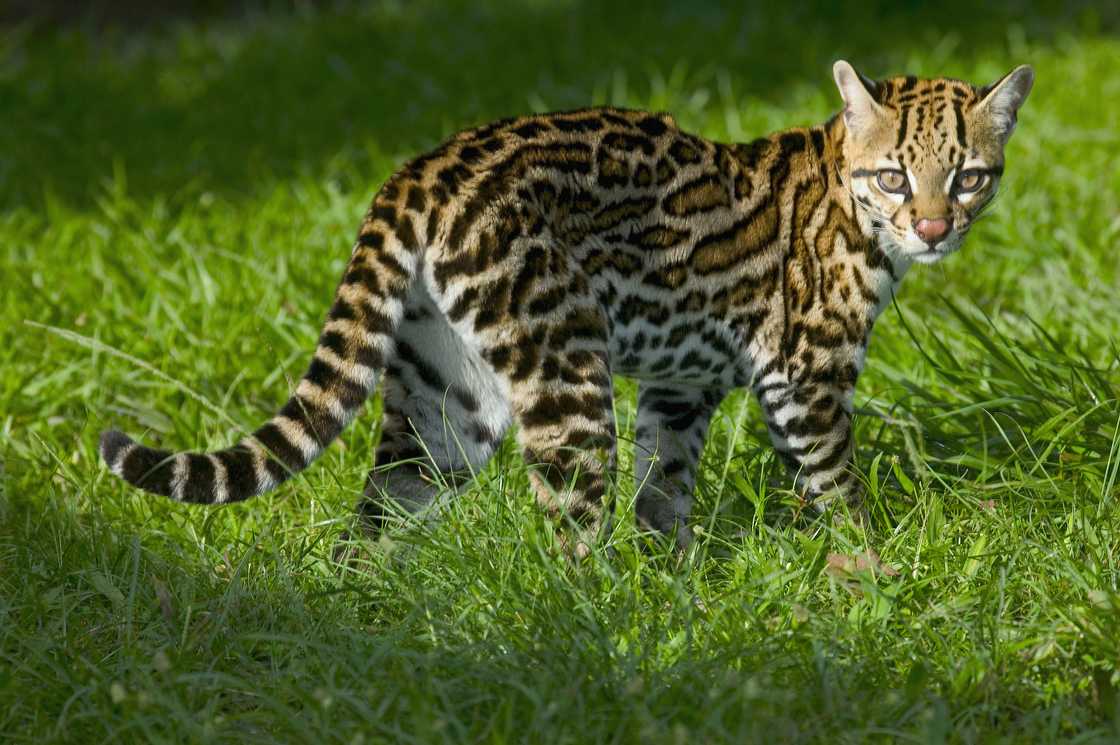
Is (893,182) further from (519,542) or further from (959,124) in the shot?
(519,542)

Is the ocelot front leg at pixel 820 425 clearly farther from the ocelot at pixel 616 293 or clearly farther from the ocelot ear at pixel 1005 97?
the ocelot ear at pixel 1005 97

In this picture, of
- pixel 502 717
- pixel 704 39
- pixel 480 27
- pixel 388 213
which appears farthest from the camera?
pixel 480 27

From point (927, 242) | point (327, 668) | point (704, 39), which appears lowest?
point (327, 668)

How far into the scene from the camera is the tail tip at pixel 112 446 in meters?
3.81

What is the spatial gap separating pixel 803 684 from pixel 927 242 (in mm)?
1492

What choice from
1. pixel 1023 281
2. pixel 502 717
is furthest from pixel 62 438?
pixel 1023 281

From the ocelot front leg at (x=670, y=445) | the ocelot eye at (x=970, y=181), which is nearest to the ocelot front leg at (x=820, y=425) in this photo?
the ocelot front leg at (x=670, y=445)

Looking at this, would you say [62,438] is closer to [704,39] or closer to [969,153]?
[969,153]

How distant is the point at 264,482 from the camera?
3986 millimetres

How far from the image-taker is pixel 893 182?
4445 millimetres

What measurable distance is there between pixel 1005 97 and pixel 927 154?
1.09 ft

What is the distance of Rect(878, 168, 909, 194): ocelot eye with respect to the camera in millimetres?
4430

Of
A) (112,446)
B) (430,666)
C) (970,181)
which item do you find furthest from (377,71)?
(430,666)

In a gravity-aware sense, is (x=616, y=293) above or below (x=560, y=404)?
above
